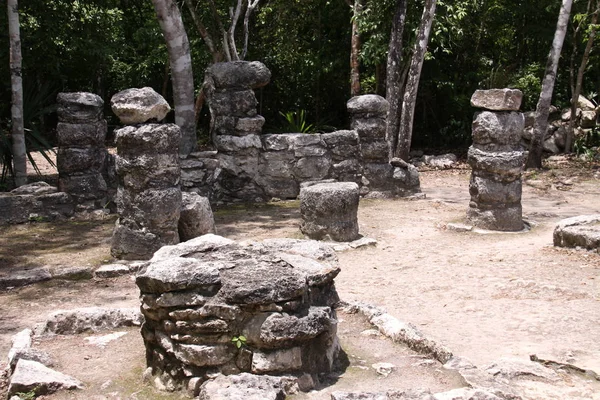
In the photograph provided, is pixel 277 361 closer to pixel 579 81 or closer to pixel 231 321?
pixel 231 321

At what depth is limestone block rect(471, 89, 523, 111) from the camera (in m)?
10.4

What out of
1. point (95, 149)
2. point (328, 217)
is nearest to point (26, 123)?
point (95, 149)

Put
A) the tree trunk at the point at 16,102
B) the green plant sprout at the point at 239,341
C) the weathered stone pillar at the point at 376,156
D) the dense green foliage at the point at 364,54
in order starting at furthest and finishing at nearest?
the dense green foliage at the point at 364,54
the weathered stone pillar at the point at 376,156
the tree trunk at the point at 16,102
the green plant sprout at the point at 239,341

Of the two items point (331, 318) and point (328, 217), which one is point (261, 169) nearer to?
point (328, 217)

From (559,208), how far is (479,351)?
7187 mm

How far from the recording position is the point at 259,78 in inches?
497

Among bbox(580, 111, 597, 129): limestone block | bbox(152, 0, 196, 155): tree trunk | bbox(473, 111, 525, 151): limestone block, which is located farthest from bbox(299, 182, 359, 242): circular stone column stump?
bbox(580, 111, 597, 129): limestone block

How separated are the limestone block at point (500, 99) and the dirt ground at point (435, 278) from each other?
170 cm

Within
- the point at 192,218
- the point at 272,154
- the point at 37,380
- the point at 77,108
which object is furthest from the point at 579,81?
the point at 37,380

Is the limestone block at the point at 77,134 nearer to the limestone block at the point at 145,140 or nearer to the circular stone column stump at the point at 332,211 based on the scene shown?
the limestone block at the point at 145,140

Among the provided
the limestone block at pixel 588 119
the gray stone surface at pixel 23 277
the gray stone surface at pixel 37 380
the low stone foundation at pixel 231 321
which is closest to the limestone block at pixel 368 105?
the gray stone surface at pixel 23 277

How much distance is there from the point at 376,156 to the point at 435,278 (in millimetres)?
4835

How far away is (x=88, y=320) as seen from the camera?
6.27 metres

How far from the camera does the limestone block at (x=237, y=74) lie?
1255 centimetres
